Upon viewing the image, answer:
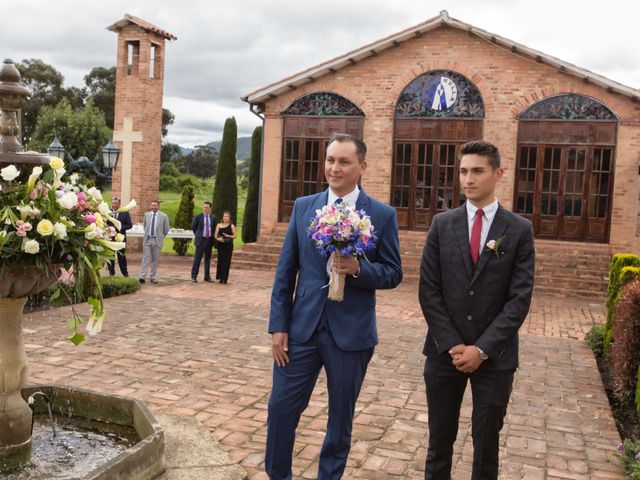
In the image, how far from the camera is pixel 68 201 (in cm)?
387

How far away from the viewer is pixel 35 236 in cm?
383

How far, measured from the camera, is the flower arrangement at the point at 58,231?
3771 millimetres

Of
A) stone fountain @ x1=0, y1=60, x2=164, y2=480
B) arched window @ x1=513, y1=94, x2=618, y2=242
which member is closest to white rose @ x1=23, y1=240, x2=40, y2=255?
stone fountain @ x1=0, y1=60, x2=164, y2=480

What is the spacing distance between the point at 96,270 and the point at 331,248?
1664 mm

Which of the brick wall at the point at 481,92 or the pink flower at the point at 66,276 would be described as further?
the brick wall at the point at 481,92

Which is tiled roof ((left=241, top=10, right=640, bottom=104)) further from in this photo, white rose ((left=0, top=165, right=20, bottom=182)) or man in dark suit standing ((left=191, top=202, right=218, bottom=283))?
white rose ((left=0, top=165, right=20, bottom=182))

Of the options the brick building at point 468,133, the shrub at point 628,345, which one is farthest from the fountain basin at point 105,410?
the brick building at point 468,133

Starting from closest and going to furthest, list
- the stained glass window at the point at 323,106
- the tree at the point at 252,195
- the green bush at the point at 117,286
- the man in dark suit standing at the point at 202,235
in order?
the green bush at the point at 117,286, the man in dark suit standing at the point at 202,235, the stained glass window at the point at 323,106, the tree at the point at 252,195

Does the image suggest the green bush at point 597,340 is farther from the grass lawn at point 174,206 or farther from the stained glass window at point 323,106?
the grass lawn at point 174,206

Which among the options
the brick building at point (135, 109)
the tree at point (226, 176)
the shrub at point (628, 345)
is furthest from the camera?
the tree at point (226, 176)

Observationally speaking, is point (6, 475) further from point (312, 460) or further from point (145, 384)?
point (145, 384)

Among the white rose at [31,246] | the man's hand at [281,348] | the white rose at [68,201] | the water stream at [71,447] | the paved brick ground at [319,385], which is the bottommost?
the paved brick ground at [319,385]

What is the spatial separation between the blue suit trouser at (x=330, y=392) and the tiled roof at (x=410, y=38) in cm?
1565

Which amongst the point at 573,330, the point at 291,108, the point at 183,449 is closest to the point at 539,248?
the point at 573,330
